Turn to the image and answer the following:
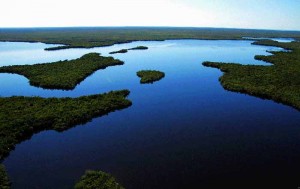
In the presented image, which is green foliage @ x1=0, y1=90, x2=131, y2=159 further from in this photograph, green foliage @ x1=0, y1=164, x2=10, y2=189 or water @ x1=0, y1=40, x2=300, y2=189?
green foliage @ x1=0, y1=164, x2=10, y2=189

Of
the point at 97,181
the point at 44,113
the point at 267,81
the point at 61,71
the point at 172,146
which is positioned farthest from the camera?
the point at 61,71

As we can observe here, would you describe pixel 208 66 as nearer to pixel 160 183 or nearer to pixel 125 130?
pixel 125 130

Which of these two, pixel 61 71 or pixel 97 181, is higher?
pixel 61 71

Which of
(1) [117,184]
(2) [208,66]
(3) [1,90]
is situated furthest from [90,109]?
(2) [208,66]

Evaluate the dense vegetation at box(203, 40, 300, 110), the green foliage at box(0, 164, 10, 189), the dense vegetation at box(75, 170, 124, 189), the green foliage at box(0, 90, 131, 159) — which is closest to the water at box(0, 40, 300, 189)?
the green foliage at box(0, 164, 10, 189)

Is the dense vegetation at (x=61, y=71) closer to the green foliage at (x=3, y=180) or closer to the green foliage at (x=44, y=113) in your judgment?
the green foliage at (x=44, y=113)

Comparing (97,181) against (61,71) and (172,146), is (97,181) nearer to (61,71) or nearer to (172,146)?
(172,146)

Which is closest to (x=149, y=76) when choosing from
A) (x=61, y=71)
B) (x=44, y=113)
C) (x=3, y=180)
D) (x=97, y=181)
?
(x=61, y=71)
